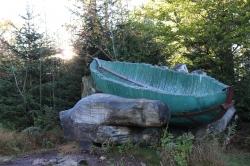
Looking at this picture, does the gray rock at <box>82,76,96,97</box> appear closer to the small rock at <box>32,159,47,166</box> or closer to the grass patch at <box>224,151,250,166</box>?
the small rock at <box>32,159,47,166</box>

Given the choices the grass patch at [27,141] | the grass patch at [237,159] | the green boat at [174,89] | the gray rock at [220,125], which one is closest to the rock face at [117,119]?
the green boat at [174,89]

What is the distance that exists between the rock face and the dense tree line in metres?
3.89

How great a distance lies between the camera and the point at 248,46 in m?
12.0

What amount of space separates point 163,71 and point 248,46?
9.62 feet

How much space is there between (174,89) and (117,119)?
2.83m

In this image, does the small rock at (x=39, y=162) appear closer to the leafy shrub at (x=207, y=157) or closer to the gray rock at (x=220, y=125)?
the leafy shrub at (x=207, y=157)

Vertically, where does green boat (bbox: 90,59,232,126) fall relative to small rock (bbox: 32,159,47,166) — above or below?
above

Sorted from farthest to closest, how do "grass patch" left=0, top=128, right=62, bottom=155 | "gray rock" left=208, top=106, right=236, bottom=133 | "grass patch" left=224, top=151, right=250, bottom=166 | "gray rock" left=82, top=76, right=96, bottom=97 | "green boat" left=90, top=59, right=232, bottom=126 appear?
"gray rock" left=82, top=76, right=96, bottom=97 → "grass patch" left=0, top=128, right=62, bottom=155 → "gray rock" left=208, top=106, right=236, bottom=133 → "green boat" left=90, top=59, right=232, bottom=126 → "grass patch" left=224, top=151, right=250, bottom=166

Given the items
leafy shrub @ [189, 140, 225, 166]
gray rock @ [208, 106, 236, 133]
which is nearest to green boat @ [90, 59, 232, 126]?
gray rock @ [208, 106, 236, 133]

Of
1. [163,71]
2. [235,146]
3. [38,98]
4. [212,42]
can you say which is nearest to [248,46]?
[212,42]

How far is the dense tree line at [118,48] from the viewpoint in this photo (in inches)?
472

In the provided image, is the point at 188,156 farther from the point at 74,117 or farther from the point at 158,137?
the point at 74,117

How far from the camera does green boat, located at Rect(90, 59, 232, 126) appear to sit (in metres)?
7.86

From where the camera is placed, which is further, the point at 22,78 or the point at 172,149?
the point at 22,78
